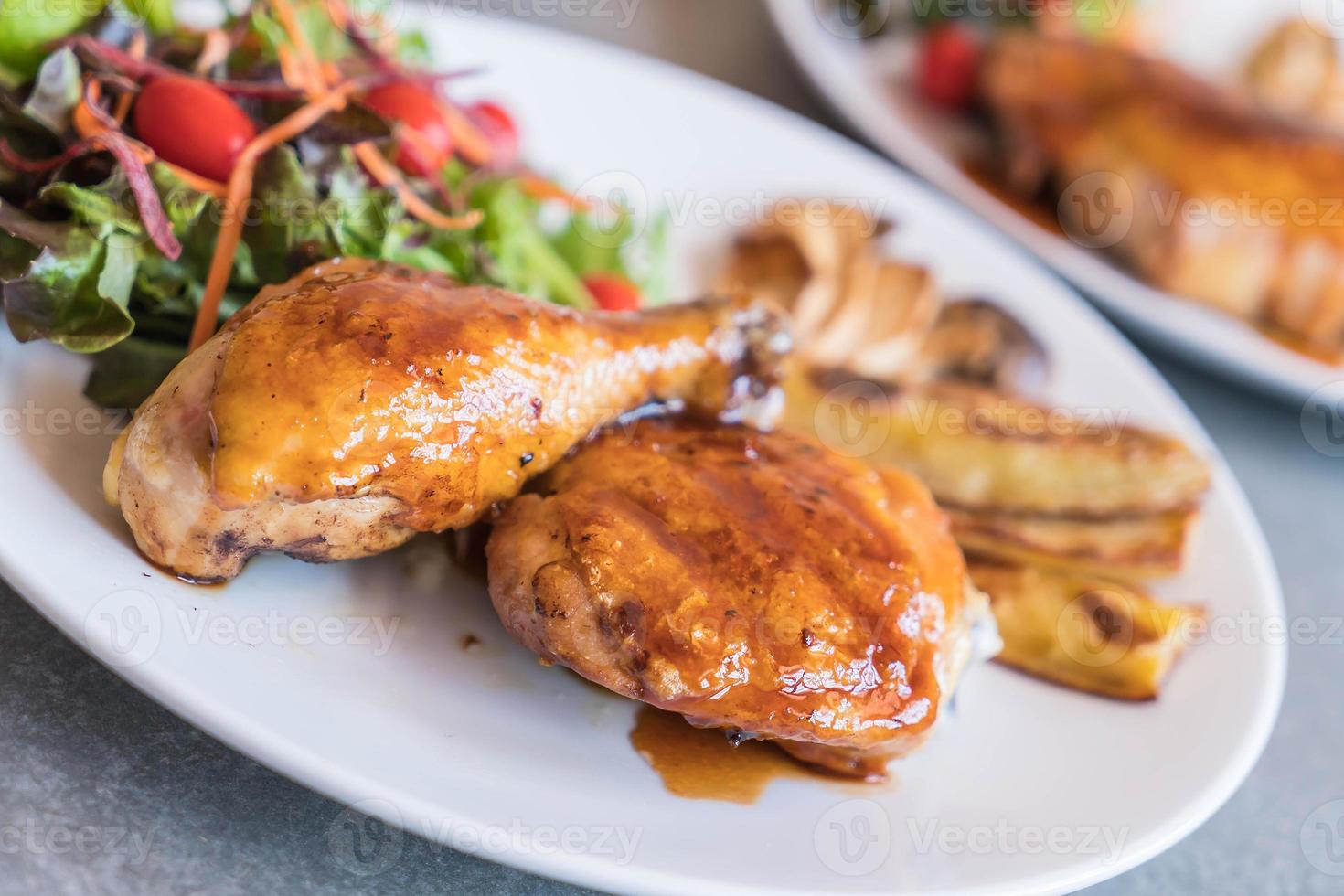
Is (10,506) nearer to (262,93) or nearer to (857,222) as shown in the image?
(262,93)

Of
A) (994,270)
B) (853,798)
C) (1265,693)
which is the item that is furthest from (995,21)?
(853,798)

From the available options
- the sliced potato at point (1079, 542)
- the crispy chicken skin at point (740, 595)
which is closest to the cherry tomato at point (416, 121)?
the crispy chicken skin at point (740, 595)

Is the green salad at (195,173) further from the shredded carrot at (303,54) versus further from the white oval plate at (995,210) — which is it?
the white oval plate at (995,210)

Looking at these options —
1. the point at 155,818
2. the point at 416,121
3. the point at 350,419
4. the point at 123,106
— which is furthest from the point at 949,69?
the point at 155,818

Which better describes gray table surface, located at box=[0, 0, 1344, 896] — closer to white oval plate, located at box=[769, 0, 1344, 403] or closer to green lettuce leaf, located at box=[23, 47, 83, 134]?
green lettuce leaf, located at box=[23, 47, 83, 134]

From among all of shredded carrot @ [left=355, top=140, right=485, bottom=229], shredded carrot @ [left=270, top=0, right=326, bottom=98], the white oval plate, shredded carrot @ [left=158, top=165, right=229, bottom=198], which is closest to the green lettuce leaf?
shredded carrot @ [left=158, top=165, right=229, bottom=198]

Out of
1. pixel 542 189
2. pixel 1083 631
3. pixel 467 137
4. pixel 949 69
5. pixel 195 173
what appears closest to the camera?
pixel 195 173

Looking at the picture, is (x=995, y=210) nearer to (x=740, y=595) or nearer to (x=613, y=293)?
(x=613, y=293)
